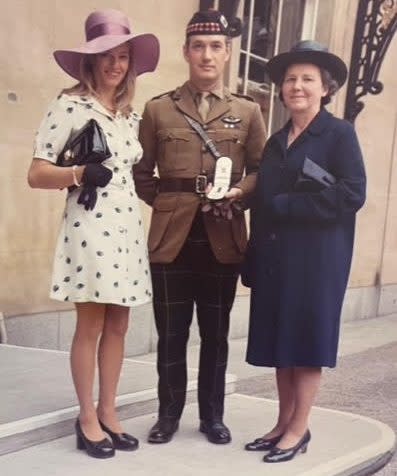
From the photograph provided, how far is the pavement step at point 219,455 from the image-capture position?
9.92 feet

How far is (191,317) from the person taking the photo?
3.32 meters

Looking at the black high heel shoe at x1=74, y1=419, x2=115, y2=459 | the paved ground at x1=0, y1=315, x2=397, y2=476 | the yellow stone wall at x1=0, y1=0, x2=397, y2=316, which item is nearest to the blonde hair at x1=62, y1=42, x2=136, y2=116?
the black high heel shoe at x1=74, y1=419, x2=115, y2=459

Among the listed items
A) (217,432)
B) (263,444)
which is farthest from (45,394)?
(263,444)

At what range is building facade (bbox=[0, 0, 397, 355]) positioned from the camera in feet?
15.7

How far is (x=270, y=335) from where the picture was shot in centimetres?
314

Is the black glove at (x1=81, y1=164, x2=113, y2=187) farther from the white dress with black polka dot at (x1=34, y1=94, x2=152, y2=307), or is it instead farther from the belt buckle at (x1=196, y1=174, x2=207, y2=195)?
the belt buckle at (x1=196, y1=174, x2=207, y2=195)

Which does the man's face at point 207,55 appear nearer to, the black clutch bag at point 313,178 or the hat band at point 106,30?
the hat band at point 106,30

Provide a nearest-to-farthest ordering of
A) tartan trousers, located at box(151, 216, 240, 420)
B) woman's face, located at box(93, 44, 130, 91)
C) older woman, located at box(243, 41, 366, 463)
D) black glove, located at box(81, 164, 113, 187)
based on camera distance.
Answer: black glove, located at box(81, 164, 113, 187)
woman's face, located at box(93, 44, 130, 91)
older woman, located at box(243, 41, 366, 463)
tartan trousers, located at box(151, 216, 240, 420)

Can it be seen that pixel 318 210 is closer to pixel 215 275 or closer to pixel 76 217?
pixel 215 275

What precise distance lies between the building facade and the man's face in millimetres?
2071

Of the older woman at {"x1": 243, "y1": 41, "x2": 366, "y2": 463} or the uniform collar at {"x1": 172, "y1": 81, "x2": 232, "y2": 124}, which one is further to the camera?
the uniform collar at {"x1": 172, "y1": 81, "x2": 232, "y2": 124}

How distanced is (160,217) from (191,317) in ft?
1.69

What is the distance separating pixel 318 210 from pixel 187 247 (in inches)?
25.1

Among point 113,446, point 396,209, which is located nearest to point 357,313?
point 396,209
